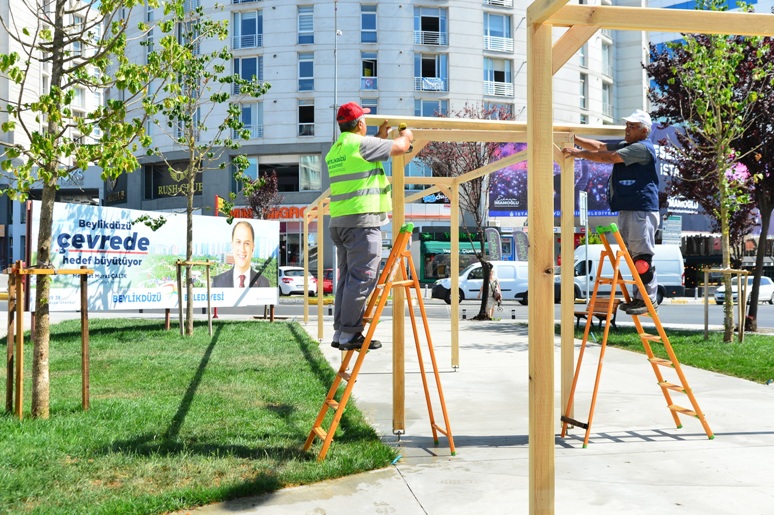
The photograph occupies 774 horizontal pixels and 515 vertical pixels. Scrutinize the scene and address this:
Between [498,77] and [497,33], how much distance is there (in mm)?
2742

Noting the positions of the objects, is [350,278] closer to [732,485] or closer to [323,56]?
[732,485]

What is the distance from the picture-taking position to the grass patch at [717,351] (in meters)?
9.34

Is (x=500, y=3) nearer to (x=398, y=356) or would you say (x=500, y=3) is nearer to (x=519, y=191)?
(x=519, y=191)

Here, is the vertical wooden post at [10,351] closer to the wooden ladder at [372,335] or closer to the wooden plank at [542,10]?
the wooden ladder at [372,335]

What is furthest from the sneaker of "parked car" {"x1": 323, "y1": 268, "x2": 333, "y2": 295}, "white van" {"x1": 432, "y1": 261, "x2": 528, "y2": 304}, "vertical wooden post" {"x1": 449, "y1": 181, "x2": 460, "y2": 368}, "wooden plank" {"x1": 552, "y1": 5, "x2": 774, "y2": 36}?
"parked car" {"x1": 323, "y1": 268, "x2": 333, "y2": 295}

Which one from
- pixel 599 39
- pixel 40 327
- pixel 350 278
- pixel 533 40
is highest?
pixel 599 39

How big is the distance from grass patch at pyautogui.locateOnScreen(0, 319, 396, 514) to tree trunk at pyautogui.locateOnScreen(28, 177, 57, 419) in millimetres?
187

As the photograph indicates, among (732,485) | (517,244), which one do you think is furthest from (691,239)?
(732,485)

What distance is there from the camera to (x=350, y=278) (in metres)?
5.30

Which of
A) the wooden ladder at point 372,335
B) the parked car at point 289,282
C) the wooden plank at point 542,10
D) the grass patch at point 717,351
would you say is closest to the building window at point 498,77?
the parked car at point 289,282

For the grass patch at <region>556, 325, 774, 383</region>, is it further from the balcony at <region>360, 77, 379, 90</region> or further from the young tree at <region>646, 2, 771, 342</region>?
the balcony at <region>360, 77, 379, 90</region>

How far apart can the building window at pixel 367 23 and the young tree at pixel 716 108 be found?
89.6 feet

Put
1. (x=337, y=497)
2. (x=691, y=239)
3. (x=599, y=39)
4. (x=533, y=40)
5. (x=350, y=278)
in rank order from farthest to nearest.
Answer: (x=599, y=39) < (x=691, y=239) < (x=350, y=278) < (x=337, y=497) < (x=533, y=40)

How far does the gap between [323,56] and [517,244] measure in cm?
1606
